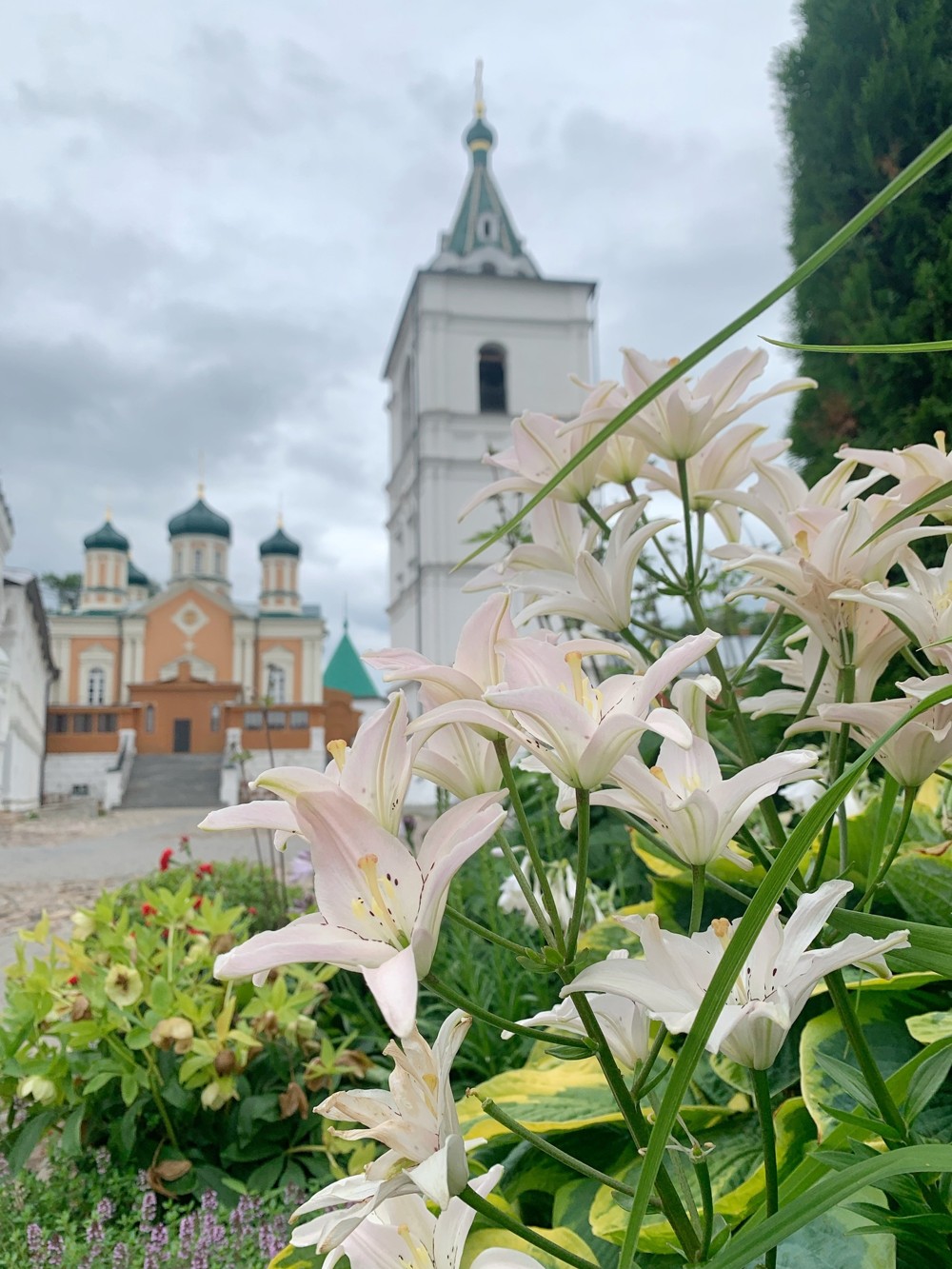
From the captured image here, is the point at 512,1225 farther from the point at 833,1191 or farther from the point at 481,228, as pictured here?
the point at 481,228

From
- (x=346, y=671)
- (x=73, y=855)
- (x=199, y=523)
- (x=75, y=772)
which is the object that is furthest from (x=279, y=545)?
(x=73, y=855)

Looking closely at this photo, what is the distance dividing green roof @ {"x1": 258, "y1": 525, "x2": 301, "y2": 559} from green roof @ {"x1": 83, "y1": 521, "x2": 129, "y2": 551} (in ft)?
16.9

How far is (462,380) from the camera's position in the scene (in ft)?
65.2

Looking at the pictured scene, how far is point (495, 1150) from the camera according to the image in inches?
46.6

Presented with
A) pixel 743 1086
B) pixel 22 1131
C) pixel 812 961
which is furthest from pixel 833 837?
pixel 22 1131

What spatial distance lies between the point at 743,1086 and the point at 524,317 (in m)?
20.8

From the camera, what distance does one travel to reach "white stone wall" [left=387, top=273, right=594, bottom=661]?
19188mm

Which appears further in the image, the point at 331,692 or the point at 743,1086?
the point at 331,692

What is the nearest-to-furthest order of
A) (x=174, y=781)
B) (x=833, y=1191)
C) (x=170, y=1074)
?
(x=833, y=1191)
(x=170, y=1074)
(x=174, y=781)

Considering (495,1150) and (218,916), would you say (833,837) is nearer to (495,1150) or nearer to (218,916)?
Result: (495,1150)

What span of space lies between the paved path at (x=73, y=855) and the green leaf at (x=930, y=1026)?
2228 mm

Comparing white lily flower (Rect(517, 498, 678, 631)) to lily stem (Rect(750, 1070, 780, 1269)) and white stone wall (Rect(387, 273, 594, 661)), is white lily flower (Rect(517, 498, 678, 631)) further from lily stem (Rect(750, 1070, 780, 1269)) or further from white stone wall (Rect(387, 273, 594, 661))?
white stone wall (Rect(387, 273, 594, 661))

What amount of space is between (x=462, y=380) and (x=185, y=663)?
540 inches

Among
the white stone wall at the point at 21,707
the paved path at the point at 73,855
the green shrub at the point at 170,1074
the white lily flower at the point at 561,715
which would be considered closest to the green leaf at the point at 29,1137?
the green shrub at the point at 170,1074
